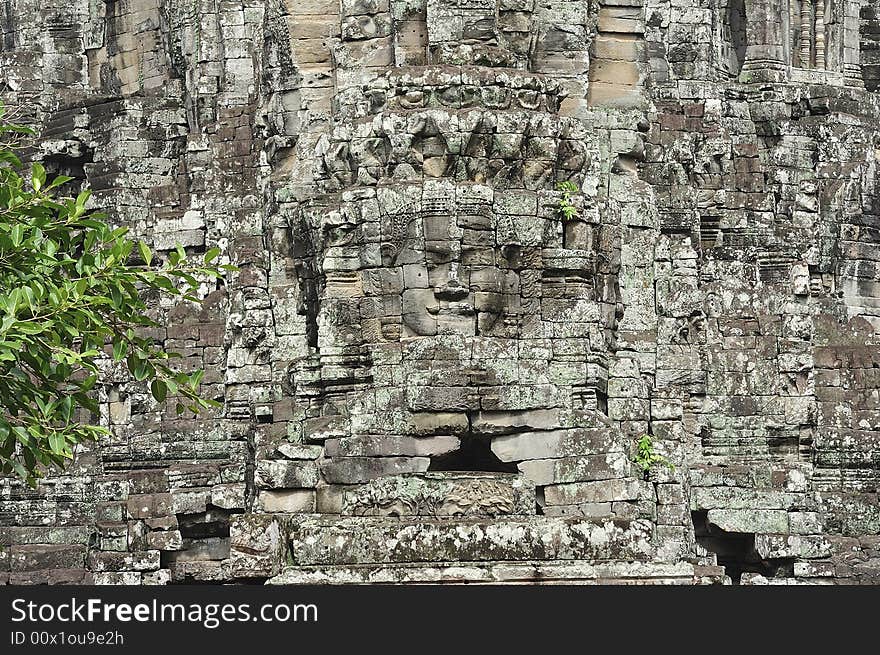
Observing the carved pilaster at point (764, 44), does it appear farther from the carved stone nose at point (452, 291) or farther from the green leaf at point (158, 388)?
the green leaf at point (158, 388)

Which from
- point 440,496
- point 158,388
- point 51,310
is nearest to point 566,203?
point 440,496

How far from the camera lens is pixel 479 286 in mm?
33312

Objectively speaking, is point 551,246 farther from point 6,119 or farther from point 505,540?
point 6,119

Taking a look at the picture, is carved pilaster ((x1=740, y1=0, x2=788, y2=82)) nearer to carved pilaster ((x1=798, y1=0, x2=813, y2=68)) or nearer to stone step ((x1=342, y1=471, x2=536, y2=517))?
carved pilaster ((x1=798, y1=0, x2=813, y2=68))

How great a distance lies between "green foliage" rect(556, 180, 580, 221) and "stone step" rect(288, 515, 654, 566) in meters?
4.01

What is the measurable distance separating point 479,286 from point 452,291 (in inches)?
13.9

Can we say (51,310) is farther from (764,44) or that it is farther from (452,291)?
(764,44)

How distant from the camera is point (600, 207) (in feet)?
113

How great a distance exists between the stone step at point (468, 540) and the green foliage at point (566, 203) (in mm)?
4012

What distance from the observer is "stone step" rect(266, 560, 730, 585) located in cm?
3075

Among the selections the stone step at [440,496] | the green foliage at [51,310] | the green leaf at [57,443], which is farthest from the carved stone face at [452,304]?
the green leaf at [57,443]

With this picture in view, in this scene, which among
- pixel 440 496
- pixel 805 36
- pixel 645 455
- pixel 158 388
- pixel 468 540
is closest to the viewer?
pixel 158 388

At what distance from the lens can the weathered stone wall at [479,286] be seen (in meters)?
32.5

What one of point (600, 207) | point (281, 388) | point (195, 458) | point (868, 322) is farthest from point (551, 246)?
point (868, 322)
